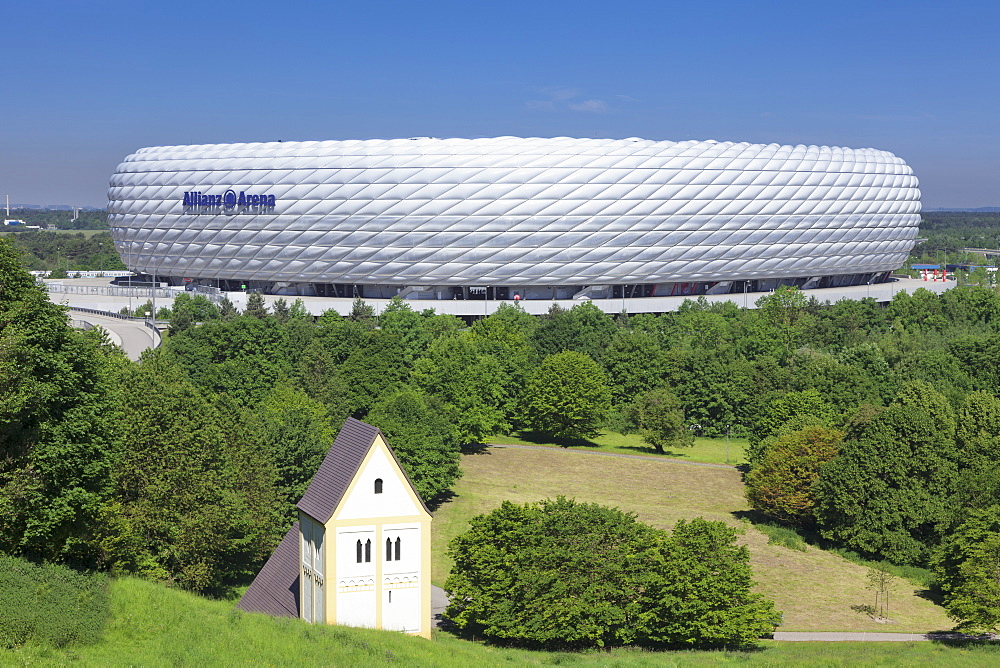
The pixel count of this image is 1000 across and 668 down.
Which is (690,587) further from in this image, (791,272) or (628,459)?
(791,272)

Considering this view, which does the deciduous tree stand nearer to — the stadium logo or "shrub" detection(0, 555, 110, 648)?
"shrub" detection(0, 555, 110, 648)

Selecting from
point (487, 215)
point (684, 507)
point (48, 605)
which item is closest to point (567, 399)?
point (684, 507)

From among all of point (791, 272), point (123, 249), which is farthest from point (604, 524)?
point (123, 249)

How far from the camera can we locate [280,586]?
39406 millimetres

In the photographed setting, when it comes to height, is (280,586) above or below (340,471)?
below

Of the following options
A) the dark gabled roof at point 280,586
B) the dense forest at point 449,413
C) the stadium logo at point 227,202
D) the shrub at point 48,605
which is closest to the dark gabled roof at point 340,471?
the dark gabled roof at point 280,586

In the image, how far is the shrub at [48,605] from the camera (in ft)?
88.1

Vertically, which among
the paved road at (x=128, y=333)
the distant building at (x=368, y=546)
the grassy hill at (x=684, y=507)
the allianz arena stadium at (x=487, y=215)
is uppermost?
the allianz arena stadium at (x=487, y=215)

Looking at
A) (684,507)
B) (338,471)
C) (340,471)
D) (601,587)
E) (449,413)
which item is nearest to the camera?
(340,471)

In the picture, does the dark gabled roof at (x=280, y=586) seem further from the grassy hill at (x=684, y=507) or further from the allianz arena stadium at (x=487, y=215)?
the allianz arena stadium at (x=487, y=215)

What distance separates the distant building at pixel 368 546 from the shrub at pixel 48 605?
717 cm

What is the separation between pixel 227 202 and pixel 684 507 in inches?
3541

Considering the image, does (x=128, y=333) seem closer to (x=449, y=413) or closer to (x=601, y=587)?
(x=449, y=413)

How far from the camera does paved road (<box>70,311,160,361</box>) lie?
93812 mm
